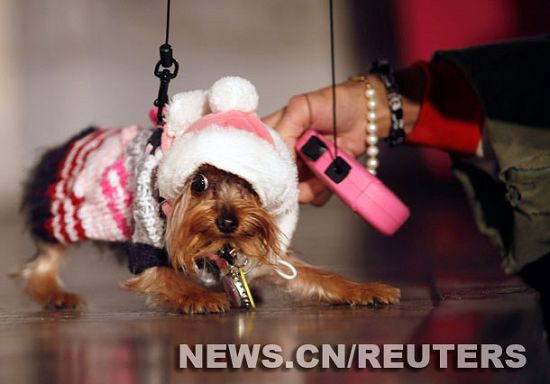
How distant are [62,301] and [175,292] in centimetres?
29

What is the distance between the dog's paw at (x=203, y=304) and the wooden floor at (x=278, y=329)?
Answer: 0.03m

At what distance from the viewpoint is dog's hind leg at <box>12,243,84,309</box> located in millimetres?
1865

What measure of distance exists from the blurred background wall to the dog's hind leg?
105 cm

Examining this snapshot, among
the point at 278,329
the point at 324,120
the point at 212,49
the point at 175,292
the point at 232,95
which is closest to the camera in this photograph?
the point at 278,329

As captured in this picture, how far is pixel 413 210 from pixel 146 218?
1.49 metres

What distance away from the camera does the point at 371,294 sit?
5.48 ft

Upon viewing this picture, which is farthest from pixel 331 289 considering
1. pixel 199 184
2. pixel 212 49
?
pixel 212 49

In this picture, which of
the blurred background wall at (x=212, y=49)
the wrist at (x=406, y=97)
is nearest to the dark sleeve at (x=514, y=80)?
the wrist at (x=406, y=97)

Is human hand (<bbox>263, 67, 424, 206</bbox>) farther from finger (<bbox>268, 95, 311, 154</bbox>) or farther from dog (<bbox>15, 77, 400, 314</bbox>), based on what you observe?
dog (<bbox>15, 77, 400, 314</bbox>)

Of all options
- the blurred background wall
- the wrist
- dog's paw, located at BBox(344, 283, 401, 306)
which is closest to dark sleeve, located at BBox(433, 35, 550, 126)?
the wrist

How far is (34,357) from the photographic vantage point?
4.25 feet

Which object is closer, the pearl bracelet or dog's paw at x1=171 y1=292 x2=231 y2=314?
dog's paw at x1=171 y1=292 x2=231 y2=314

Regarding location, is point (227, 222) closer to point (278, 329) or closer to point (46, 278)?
point (278, 329)

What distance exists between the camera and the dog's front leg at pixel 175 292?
5.32ft
